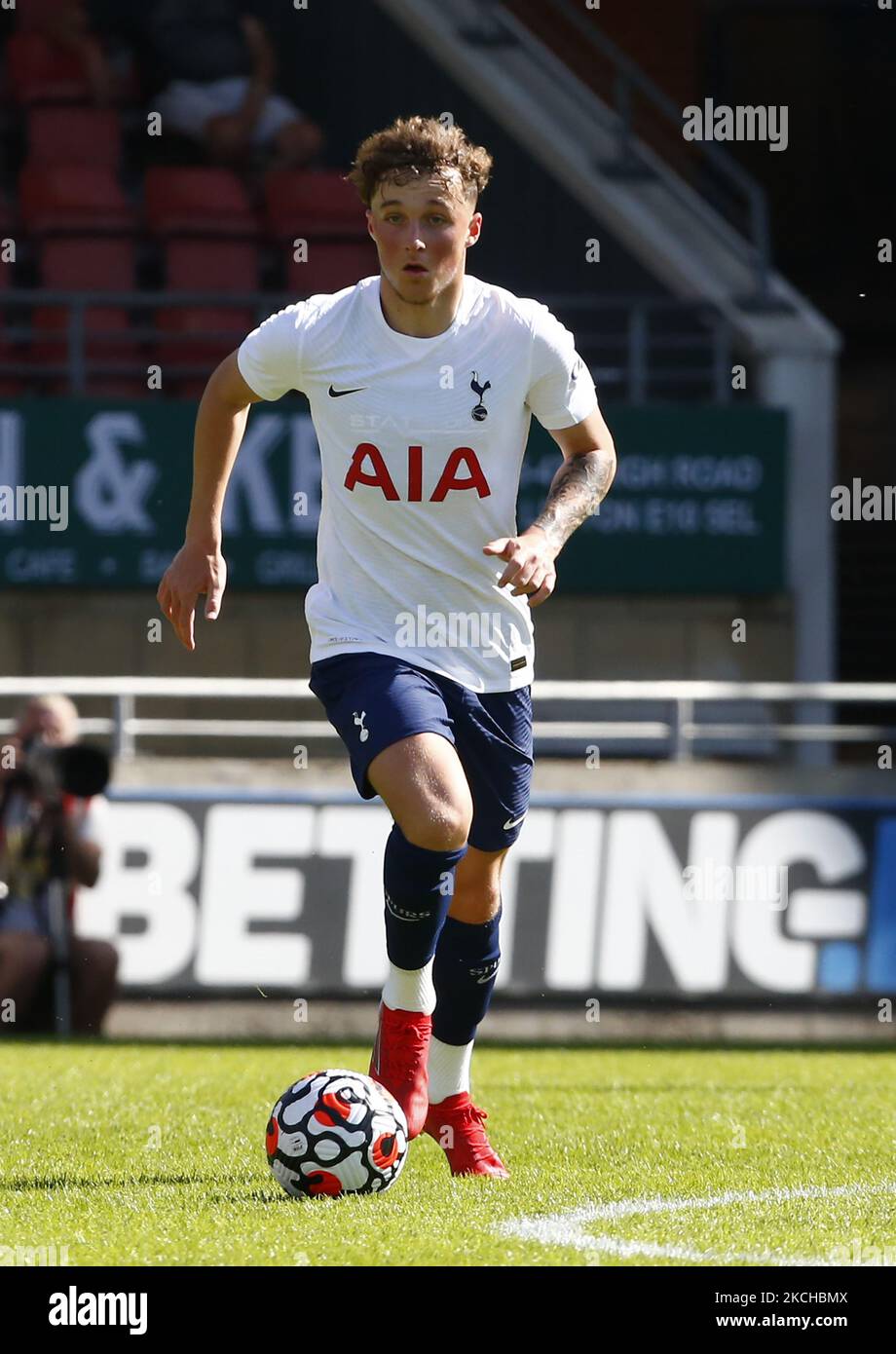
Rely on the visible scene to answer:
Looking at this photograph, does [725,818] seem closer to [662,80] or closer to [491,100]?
[491,100]

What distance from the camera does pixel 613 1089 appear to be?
714 cm

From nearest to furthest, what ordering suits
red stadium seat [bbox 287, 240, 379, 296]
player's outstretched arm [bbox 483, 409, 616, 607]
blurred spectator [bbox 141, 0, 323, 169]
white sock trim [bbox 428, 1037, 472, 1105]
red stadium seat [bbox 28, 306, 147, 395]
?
1. player's outstretched arm [bbox 483, 409, 616, 607]
2. white sock trim [bbox 428, 1037, 472, 1105]
3. red stadium seat [bbox 28, 306, 147, 395]
4. red stadium seat [bbox 287, 240, 379, 296]
5. blurred spectator [bbox 141, 0, 323, 169]

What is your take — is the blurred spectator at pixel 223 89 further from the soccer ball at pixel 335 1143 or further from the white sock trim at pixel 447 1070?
the soccer ball at pixel 335 1143

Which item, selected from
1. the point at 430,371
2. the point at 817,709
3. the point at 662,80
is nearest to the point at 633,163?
the point at 662,80

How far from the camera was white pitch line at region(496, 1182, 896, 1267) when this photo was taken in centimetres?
381

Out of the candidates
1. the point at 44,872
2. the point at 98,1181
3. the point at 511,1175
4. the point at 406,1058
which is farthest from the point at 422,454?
the point at 44,872

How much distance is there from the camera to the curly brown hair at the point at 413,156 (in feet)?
16.0

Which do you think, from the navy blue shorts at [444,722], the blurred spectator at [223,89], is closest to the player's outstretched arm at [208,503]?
the navy blue shorts at [444,722]

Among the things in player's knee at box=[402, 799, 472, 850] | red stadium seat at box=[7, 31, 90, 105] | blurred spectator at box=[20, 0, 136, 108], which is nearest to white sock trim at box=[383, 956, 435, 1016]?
player's knee at box=[402, 799, 472, 850]

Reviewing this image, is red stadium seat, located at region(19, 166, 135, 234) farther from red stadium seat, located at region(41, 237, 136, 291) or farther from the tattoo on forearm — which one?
the tattoo on forearm

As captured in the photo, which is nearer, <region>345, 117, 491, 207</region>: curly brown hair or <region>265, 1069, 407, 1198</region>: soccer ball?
<region>265, 1069, 407, 1198</region>: soccer ball

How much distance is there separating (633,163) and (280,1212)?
40.7 feet

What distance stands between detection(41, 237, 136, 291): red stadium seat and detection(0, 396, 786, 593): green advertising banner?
1.52m

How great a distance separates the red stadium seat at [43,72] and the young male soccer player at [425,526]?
37.0ft
